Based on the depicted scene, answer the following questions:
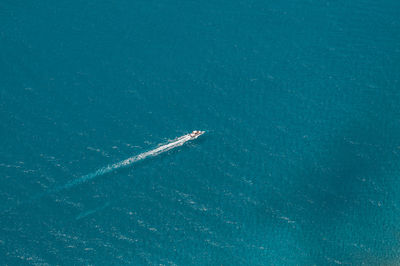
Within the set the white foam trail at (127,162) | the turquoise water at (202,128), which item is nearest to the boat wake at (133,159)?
the white foam trail at (127,162)

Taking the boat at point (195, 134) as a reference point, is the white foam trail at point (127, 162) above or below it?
below

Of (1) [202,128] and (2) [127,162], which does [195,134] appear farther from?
(2) [127,162]

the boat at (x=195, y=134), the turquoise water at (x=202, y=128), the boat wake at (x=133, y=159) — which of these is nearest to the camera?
the turquoise water at (x=202, y=128)

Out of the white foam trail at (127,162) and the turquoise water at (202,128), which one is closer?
the turquoise water at (202,128)

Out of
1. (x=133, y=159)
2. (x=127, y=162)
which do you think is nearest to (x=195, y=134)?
(x=133, y=159)

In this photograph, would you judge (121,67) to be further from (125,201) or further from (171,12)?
(125,201)

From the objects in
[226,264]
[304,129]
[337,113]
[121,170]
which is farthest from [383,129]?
[121,170]

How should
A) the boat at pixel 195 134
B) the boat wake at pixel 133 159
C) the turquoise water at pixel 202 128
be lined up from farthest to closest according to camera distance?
the boat at pixel 195 134 → the boat wake at pixel 133 159 → the turquoise water at pixel 202 128

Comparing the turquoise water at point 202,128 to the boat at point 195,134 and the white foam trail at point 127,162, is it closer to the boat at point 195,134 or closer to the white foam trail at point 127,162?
the white foam trail at point 127,162
